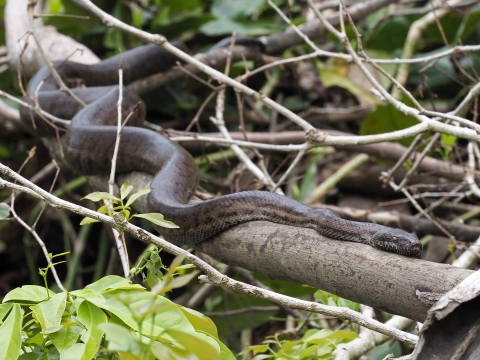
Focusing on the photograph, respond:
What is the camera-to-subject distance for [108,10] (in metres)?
Answer: 7.38

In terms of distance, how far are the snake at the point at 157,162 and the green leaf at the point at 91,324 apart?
1.30 meters

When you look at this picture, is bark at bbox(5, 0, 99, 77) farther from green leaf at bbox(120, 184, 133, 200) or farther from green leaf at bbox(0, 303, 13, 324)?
green leaf at bbox(0, 303, 13, 324)

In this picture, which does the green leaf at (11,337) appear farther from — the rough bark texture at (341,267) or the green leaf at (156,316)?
the rough bark texture at (341,267)

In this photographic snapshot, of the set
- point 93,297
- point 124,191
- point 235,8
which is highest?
point 235,8

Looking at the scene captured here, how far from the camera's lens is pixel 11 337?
1810 mm

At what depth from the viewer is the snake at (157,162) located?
3.13 m

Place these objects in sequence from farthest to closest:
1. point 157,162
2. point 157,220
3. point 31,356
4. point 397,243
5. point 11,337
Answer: point 157,162
point 397,243
point 157,220
point 31,356
point 11,337

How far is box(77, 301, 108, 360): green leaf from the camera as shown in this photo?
1806 millimetres

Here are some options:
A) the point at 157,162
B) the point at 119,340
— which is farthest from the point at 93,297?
the point at 157,162

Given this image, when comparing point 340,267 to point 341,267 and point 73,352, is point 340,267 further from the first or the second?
point 73,352

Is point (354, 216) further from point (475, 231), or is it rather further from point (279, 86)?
point (279, 86)

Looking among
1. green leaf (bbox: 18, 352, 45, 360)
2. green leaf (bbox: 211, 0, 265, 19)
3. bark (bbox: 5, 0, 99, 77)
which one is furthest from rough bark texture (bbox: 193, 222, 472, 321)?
green leaf (bbox: 211, 0, 265, 19)

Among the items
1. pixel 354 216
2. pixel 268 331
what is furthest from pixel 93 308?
pixel 268 331

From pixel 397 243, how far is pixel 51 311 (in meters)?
1.56
